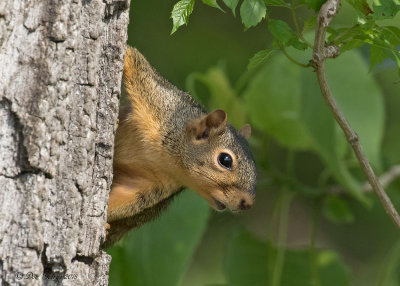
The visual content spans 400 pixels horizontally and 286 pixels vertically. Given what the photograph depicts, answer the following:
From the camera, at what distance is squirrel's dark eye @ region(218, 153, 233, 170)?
358 centimetres

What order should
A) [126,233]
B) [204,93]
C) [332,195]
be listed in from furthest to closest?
[204,93], [332,195], [126,233]

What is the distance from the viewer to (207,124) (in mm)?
3611

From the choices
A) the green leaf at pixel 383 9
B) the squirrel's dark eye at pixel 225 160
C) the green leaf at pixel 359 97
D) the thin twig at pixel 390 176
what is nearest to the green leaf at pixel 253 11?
the green leaf at pixel 383 9

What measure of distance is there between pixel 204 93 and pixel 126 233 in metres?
2.39

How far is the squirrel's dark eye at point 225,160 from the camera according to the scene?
358 cm

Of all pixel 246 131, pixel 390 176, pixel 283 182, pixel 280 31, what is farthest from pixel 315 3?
pixel 390 176

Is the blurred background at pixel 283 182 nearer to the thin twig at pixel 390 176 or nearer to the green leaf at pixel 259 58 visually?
the thin twig at pixel 390 176

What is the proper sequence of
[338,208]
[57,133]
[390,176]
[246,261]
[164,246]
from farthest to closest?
[338,208] < [390,176] < [246,261] < [164,246] < [57,133]

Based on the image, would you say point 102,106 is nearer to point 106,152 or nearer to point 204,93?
point 106,152

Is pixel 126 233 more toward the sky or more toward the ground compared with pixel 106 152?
more toward the ground

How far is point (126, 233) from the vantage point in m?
3.64

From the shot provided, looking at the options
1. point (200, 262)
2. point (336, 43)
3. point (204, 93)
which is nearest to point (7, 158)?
point (336, 43)

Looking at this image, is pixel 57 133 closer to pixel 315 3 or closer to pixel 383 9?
pixel 315 3

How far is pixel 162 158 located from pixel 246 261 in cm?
100
